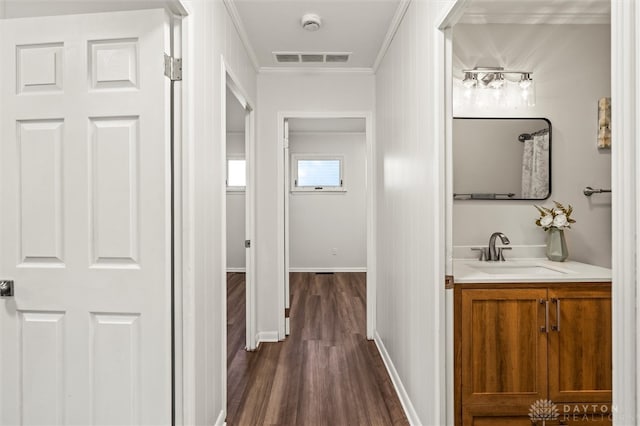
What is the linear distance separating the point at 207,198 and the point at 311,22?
149 cm

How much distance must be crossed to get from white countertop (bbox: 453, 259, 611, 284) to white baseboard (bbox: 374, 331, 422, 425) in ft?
2.68

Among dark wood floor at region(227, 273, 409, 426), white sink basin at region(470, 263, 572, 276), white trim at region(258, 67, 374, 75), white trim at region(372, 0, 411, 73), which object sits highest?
white trim at region(258, 67, 374, 75)

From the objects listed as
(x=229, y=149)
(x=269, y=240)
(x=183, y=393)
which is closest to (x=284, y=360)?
(x=269, y=240)

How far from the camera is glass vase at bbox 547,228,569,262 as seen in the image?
2307 millimetres

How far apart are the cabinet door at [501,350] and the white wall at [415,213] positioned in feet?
0.78

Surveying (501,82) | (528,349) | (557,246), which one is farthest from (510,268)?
(501,82)

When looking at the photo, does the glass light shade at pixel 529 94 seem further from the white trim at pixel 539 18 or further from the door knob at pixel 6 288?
the door knob at pixel 6 288

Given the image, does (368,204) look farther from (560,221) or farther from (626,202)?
(626,202)

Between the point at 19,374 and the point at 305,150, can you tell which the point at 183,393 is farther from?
the point at 305,150

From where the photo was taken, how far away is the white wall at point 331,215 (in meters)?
6.37

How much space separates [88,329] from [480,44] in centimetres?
290

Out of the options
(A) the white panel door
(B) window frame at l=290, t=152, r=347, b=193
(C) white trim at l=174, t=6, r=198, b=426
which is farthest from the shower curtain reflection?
(B) window frame at l=290, t=152, r=347, b=193

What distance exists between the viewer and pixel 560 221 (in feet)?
7.50

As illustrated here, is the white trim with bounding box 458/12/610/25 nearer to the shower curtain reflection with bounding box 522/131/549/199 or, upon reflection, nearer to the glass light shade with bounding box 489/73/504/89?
the glass light shade with bounding box 489/73/504/89
